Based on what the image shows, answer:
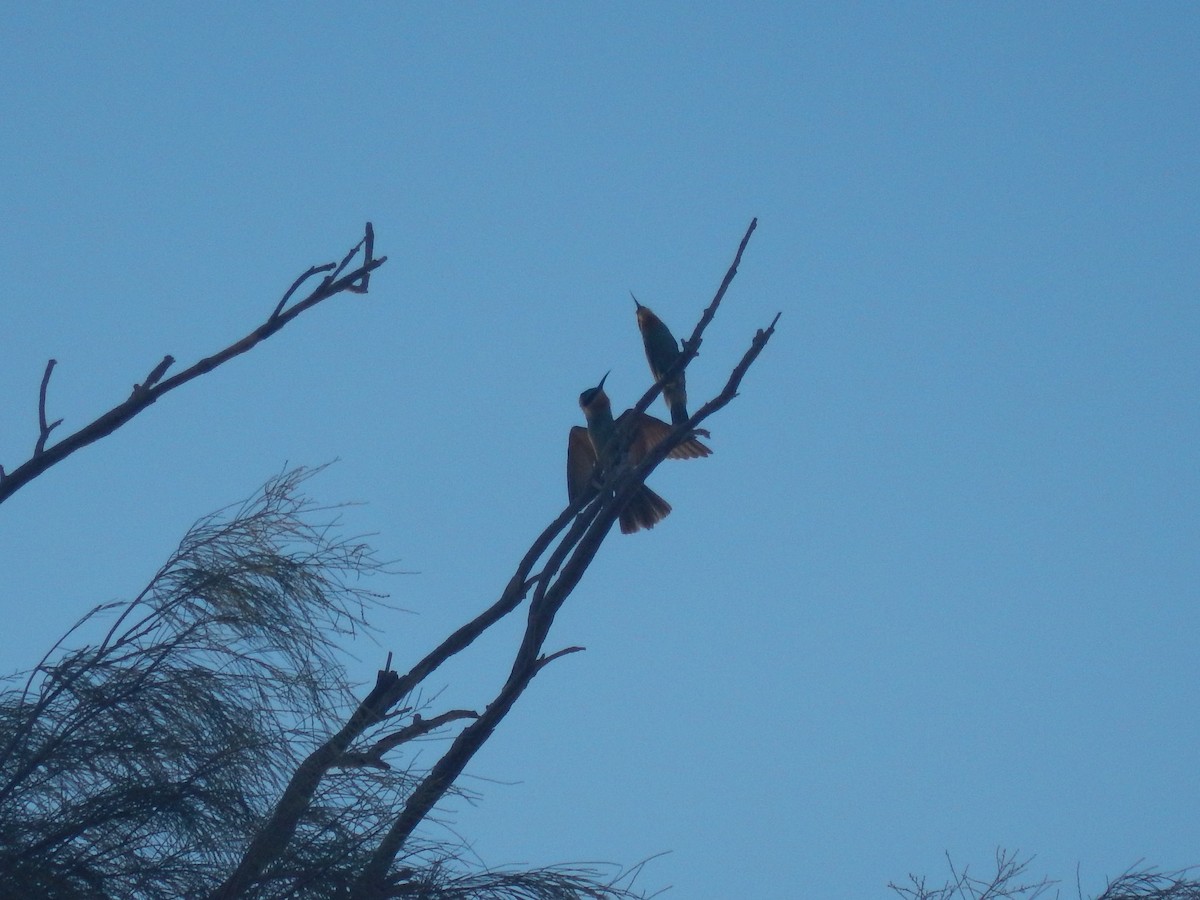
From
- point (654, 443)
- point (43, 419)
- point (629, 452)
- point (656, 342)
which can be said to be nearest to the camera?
point (43, 419)

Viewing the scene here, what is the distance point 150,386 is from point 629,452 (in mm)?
4089

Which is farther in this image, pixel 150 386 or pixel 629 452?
pixel 629 452

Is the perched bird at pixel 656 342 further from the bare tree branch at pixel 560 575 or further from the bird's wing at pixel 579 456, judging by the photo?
the bare tree branch at pixel 560 575

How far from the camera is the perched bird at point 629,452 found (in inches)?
304

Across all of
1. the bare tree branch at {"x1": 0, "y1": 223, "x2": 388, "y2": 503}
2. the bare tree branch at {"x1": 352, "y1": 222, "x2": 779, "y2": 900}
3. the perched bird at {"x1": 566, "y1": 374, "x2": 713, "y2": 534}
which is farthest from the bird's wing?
the bare tree branch at {"x1": 0, "y1": 223, "x2": 388, "y2": 503}

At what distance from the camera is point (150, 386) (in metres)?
3.26

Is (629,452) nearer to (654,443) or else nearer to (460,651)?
(654,443)

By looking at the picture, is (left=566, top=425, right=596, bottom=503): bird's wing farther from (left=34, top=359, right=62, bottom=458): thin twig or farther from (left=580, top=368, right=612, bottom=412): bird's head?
(left=34, top=359, right=62, bottom=458): thin twig

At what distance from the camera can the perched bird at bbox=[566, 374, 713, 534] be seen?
7715mm

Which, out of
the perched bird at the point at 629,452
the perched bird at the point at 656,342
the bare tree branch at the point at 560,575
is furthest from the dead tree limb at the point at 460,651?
the perched bird at the point at 656,342

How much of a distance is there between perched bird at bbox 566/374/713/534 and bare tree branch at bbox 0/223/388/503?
374 cm

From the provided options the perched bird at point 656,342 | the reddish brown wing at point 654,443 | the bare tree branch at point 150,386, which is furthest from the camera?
the perched bird at point 656,342

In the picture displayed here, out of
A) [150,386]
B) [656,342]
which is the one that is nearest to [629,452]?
[656,342]

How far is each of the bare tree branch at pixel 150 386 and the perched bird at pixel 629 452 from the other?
3.74 m
